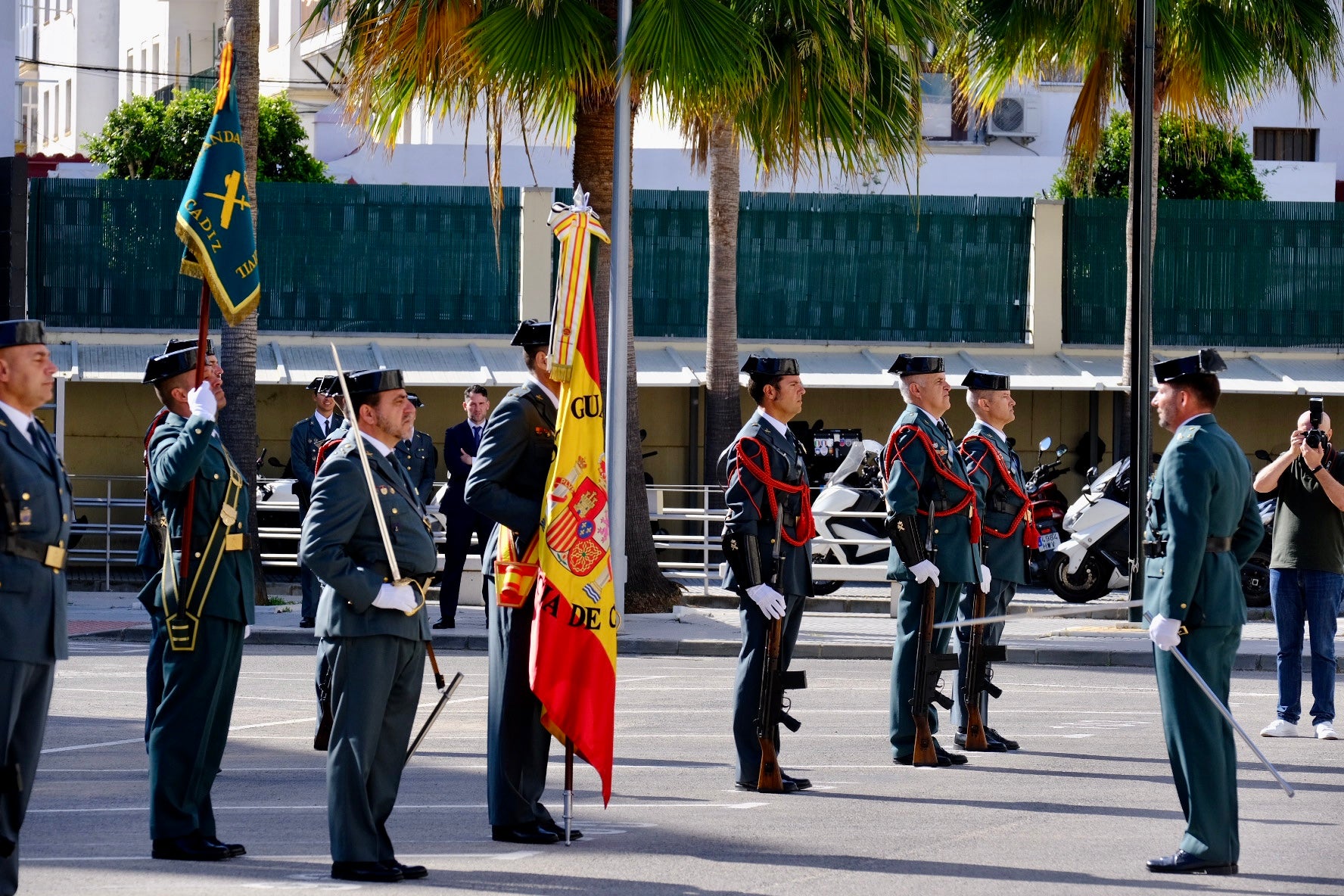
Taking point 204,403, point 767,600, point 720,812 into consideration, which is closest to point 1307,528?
point 767,600

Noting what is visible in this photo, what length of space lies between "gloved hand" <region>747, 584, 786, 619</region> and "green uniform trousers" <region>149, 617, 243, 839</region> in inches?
109

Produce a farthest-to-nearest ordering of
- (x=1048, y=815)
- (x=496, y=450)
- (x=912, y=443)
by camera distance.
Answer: (x=912, y=443) < (x=1048, y=815) < (x=496, y=450)

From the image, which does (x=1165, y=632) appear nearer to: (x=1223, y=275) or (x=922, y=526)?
(x=922, y=526)

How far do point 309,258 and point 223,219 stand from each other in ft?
55.1

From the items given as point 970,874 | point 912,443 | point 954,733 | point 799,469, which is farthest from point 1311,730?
point 970,874

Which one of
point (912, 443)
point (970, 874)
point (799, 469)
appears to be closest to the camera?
point (970, 874)

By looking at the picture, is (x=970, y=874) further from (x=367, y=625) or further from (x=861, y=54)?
(x=861, y=54)

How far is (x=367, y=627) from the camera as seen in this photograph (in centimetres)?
700

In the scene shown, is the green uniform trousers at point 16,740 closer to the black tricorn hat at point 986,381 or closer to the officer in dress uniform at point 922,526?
the officer in dress uniform at point 922,526

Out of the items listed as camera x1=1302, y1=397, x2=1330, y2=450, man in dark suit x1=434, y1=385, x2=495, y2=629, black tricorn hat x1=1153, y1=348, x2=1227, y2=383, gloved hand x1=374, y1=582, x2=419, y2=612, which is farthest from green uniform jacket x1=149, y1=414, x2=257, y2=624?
man in dark suit x1=434, y1=385, x2=495, y2=629

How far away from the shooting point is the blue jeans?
1159cm

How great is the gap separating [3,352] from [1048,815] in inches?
206

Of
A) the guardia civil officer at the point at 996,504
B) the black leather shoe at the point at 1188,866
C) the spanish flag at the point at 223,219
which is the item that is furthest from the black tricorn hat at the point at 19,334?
the guardia civil officer at the point at 996,504

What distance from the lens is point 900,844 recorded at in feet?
26.6
